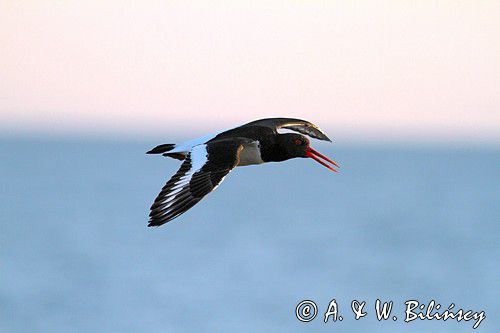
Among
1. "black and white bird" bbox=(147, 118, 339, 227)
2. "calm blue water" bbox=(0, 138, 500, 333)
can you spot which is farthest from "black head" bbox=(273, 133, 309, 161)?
"calm blue water" bbox=(0, 138, 500, 333)

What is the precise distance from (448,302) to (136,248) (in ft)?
48.6

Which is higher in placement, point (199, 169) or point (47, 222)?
point (199, 169)

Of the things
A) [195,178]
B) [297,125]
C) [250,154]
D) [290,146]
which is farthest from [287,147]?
[195,178]

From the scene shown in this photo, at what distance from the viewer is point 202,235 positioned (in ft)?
159

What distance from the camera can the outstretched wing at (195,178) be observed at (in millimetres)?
11875

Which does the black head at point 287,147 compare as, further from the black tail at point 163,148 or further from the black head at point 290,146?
the black tail at point 163,148

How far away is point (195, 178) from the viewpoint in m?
12.2

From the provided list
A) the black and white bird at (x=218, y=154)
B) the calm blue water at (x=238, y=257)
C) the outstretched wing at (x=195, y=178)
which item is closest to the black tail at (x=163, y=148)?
the black and white bird at (x=218, y=154)

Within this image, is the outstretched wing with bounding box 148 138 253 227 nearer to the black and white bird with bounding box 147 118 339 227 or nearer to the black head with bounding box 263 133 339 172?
the black and white bird with bounding box 147 118 339 227

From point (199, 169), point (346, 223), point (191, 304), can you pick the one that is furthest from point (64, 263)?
point (199, 169)

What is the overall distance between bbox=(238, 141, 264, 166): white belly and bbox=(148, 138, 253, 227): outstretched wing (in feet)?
2.05

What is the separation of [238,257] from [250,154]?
91.7 feet

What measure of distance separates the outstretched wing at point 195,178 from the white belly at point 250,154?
0.63 metres

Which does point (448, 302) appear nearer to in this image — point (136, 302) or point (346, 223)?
point (136, 302)
